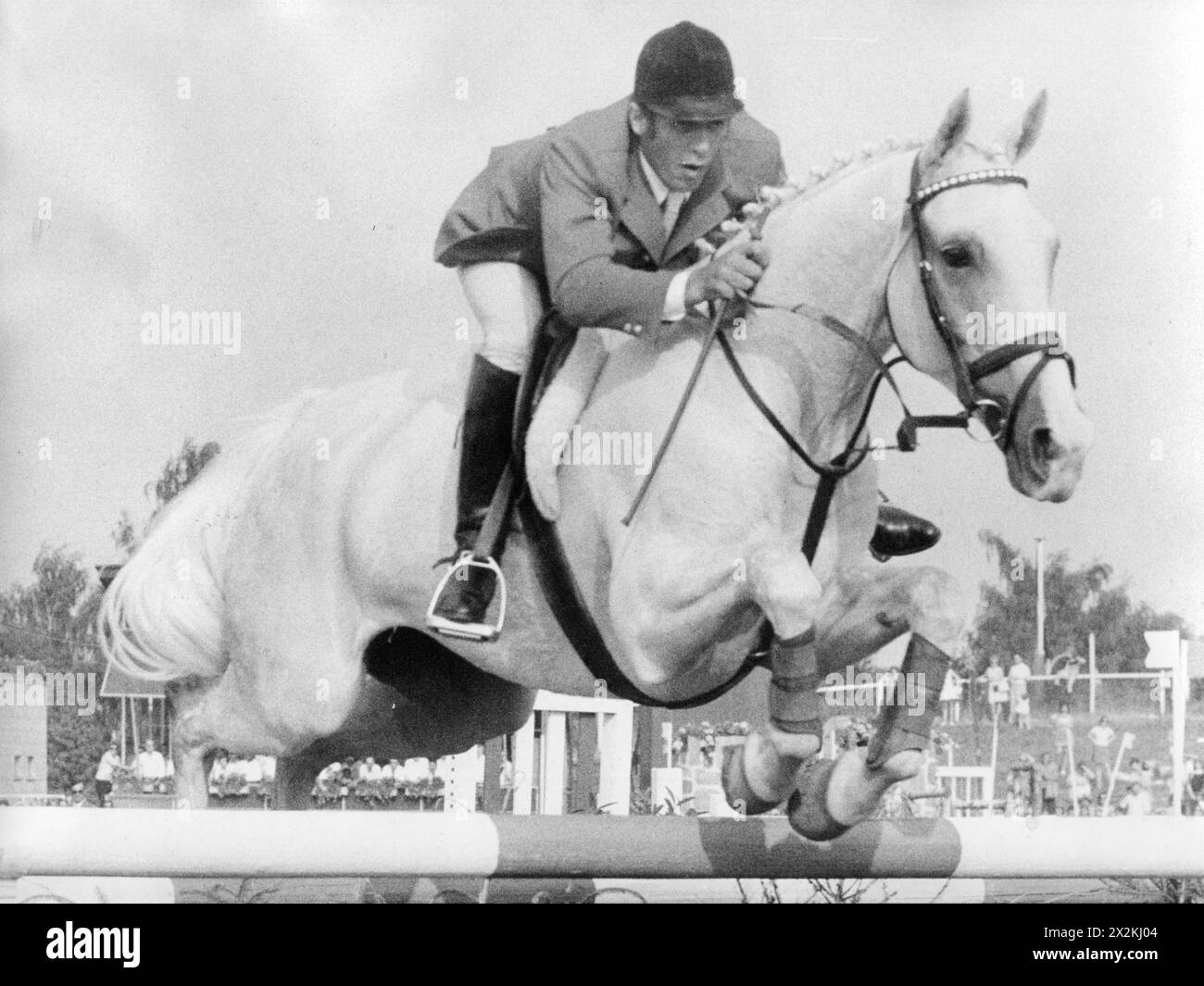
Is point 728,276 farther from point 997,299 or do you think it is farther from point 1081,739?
point 1081,739

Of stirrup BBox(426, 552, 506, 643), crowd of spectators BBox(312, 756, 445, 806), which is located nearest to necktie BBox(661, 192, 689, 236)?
stirrup BBox(426, 552, 506, 643)

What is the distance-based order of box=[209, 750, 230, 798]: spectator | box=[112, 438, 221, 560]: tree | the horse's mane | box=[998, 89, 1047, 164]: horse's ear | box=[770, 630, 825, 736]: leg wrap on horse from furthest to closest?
box=[209, 750, 230, 798]: spectator < box=[112, 438, 221, 560]: tree < the horse's mane < box=[998, 89, 1047, 164]: horse's ear < box=[770, 630, 825, 736]: leg wrap on horse

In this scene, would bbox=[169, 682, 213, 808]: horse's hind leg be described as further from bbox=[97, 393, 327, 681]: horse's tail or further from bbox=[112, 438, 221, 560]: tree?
bbox=[112, 438, 221, 560]: tree

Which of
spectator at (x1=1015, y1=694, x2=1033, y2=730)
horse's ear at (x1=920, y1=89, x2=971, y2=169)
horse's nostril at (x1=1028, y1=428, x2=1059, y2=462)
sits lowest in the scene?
spectator at (x1=1015, y1=694, x2=1033, y2=730)

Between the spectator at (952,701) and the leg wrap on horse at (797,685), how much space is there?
27cm

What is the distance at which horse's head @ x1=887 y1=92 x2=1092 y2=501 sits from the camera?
2.47 metres

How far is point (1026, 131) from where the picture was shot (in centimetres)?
258

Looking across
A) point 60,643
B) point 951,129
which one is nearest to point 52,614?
point 60,643

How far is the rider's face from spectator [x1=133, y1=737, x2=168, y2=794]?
3.95 feet

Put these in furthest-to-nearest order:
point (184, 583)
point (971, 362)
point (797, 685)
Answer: point (184, 583) < point (971, 362) < point (797, 685)

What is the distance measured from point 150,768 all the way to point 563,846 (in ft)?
2.30

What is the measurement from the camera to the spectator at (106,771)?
103 inches

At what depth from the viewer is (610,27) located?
2766mm
